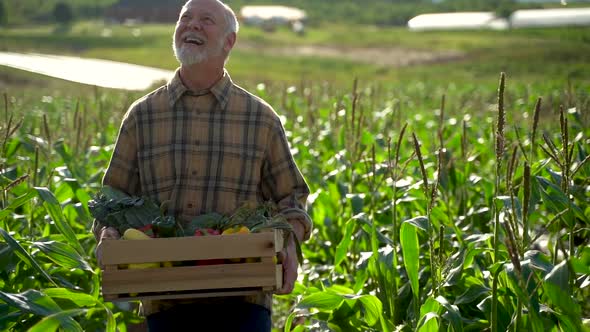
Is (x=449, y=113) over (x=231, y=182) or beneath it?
beneath

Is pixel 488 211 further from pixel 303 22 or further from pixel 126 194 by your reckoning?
pixel 303 22

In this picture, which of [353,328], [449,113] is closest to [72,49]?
[449,113]

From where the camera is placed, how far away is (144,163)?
3.54 m

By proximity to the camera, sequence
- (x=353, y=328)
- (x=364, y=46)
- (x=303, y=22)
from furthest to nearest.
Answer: (x=303, y=22)
(x=364, y=46)
(x=353, y=328)

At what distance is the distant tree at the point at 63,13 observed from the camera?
56219 mm

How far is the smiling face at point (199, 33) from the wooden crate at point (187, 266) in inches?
30.1

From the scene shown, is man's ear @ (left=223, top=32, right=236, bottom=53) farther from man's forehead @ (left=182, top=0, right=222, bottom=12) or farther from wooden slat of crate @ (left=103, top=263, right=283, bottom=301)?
wooden slat of crate @ (left=103, top=263, right=283, bottom=301)

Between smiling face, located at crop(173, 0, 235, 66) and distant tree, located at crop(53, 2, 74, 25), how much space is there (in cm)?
5492

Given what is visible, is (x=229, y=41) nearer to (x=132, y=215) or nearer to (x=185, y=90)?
(x=185, y=90)

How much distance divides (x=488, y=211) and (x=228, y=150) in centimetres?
253

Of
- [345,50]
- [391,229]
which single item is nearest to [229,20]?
[391,229]

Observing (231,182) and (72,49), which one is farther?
(72,49)

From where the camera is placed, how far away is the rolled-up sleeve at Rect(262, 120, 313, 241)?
11.7 feet

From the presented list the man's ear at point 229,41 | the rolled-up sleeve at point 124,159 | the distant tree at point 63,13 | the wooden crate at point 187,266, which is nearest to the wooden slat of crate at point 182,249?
the wooden crate at point 187,266
